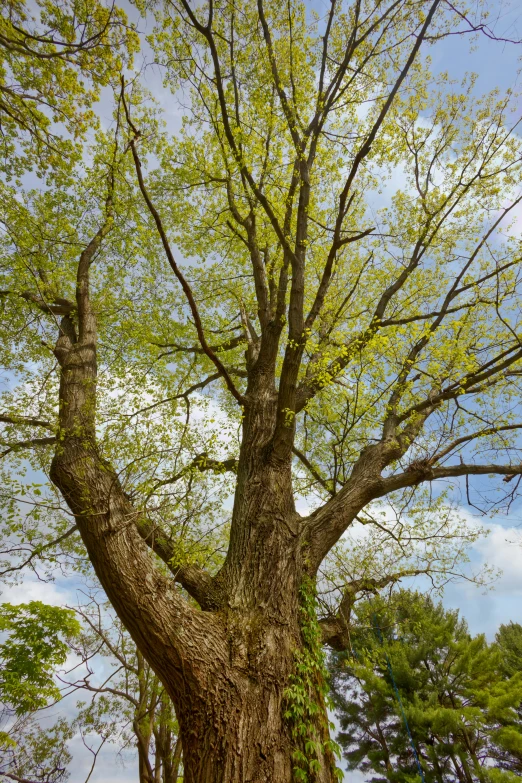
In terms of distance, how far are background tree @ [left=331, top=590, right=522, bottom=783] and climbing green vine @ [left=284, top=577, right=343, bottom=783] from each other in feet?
28.7

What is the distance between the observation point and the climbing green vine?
2719 millimetres

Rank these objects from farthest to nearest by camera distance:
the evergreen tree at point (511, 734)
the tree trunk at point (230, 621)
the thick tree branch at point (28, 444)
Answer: the evergreen tree at point (511, 734), the thick tree branch at point (28, 444), the tree trunk at point (230, 621)

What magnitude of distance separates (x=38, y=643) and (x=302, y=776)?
672cm

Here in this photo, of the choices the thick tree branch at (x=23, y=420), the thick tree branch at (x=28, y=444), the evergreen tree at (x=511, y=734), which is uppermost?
the thick tree branch at (x=23, y=420)

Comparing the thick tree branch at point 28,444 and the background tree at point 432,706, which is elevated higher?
the thick tree branch at point 28,444

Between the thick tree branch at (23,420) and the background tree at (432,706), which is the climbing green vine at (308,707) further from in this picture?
the background tree at (432,706)

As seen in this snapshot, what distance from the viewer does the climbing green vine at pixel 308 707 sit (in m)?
2.72

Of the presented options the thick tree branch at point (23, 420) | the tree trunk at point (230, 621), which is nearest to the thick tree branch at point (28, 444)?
the thick tree branch at point (23, 420)

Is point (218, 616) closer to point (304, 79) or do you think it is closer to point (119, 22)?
point (119, 22)

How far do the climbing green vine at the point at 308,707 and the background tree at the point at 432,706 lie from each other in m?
8.74

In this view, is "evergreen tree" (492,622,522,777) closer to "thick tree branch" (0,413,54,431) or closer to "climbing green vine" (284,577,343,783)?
"climbing green vine" (284,577,343,783)

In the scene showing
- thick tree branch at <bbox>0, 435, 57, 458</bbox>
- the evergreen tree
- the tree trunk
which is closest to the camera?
the tree trunk

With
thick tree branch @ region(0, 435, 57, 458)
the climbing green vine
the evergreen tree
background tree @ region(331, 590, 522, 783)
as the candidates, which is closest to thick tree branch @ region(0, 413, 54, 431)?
thick tree branch @ region(0, 435, 57, 458)

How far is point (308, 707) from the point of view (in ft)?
9.82
